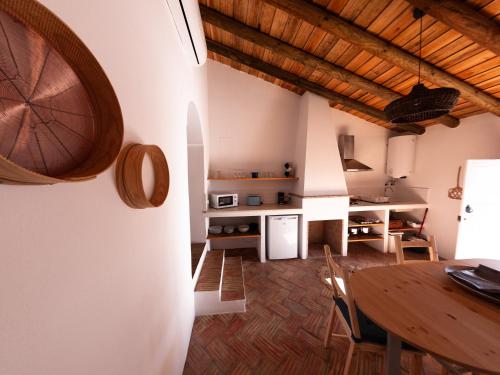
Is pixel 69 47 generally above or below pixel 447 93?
below

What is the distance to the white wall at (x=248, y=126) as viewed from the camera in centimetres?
340

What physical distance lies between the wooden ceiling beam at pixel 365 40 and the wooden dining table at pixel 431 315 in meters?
1.89

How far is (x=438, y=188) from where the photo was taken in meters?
3.23

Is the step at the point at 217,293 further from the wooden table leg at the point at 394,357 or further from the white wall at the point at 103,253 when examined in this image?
the wooden table leg at the point at 394,357

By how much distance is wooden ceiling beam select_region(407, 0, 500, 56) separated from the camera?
4.40ft

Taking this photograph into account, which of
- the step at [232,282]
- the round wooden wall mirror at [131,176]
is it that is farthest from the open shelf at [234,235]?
the round wooden wall mirror at [131,176]

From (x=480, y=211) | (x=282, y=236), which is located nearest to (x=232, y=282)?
(x=282, y=236)

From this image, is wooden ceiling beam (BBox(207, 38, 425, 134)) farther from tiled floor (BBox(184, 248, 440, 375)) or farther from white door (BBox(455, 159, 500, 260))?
tiled floor (BBox(184, 248, 440, 375))

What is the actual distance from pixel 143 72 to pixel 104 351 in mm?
1116

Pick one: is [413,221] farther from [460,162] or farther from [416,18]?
[416,18]

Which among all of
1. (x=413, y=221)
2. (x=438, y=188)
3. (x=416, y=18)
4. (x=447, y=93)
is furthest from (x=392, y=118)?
(x=413, y=221)

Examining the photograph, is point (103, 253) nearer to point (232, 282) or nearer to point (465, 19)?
point (232, 282)

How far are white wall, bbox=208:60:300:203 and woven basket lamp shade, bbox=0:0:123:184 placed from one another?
302 centimetres

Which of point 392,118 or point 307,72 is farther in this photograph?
point 307,72
